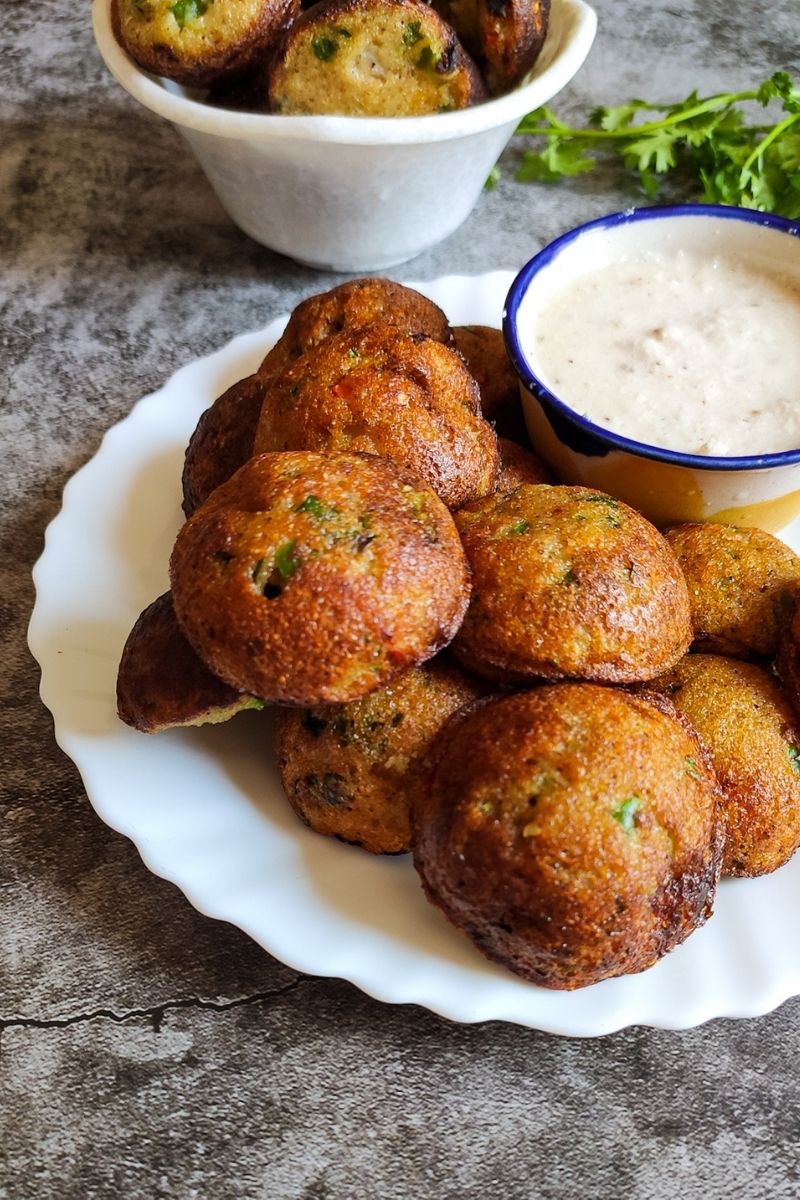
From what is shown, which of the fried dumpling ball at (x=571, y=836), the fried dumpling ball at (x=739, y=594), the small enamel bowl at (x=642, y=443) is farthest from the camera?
the small enamel bowl at (x=642, y=443)

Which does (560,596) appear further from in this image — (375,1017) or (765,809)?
(375,1017)

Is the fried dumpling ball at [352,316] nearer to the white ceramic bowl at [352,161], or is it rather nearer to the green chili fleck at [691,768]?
the white ceramic bowl at [352,161]

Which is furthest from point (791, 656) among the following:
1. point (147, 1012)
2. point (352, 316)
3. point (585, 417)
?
point (147, 1012)

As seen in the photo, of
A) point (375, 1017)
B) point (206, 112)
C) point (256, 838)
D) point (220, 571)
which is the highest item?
point (206, 112)

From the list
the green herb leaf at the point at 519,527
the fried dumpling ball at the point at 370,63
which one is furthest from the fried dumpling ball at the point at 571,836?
the fried dumpling ball at the point at 370,63

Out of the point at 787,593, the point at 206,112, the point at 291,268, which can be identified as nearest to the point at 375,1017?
the point at 787,593

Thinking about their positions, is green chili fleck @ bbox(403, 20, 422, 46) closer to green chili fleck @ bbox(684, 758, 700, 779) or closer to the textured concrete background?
the textured concrete background

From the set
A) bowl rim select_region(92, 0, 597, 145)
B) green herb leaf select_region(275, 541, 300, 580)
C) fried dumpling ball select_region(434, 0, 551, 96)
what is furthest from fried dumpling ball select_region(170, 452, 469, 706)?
fried dumpling ball select_region(434, 0, 551, 96)
